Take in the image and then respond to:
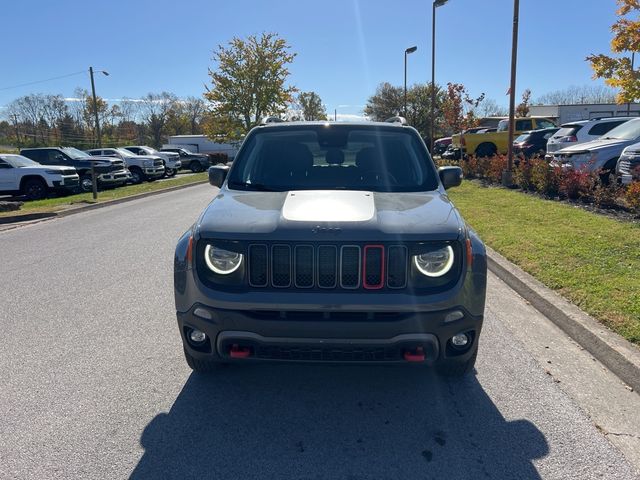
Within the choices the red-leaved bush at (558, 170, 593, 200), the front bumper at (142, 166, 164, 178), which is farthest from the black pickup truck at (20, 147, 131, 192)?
the red-leaved bush at (558, 170, 593, 200)

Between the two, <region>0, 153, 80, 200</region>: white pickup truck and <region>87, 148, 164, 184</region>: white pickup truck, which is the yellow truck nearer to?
<region>87, 148, 164, 184</region>: white pickup truck

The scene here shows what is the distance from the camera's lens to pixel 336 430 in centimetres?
310

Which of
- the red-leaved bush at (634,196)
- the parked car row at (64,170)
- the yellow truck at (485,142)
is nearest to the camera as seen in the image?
the red-leaved bush at (634,196)

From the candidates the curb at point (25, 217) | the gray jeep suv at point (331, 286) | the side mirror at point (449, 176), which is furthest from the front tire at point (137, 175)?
the gray jeep suv at point (331, 286)

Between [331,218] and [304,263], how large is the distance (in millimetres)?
332

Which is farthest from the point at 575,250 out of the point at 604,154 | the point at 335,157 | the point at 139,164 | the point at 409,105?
the point at 409,105

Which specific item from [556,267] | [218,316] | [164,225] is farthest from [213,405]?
[164,225]

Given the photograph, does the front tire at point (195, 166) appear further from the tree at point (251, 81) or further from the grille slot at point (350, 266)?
the grille slot at point (350, 266)

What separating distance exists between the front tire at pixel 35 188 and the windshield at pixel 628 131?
17405 millimetres

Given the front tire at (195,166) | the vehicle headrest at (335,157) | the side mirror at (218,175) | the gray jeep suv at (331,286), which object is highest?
the vehicle headrest at (335,157)

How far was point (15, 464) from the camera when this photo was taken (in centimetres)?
277

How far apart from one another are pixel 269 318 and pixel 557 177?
10523 millimetres

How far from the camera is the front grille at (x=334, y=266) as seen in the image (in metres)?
2.97

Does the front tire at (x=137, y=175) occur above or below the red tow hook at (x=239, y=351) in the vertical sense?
below
